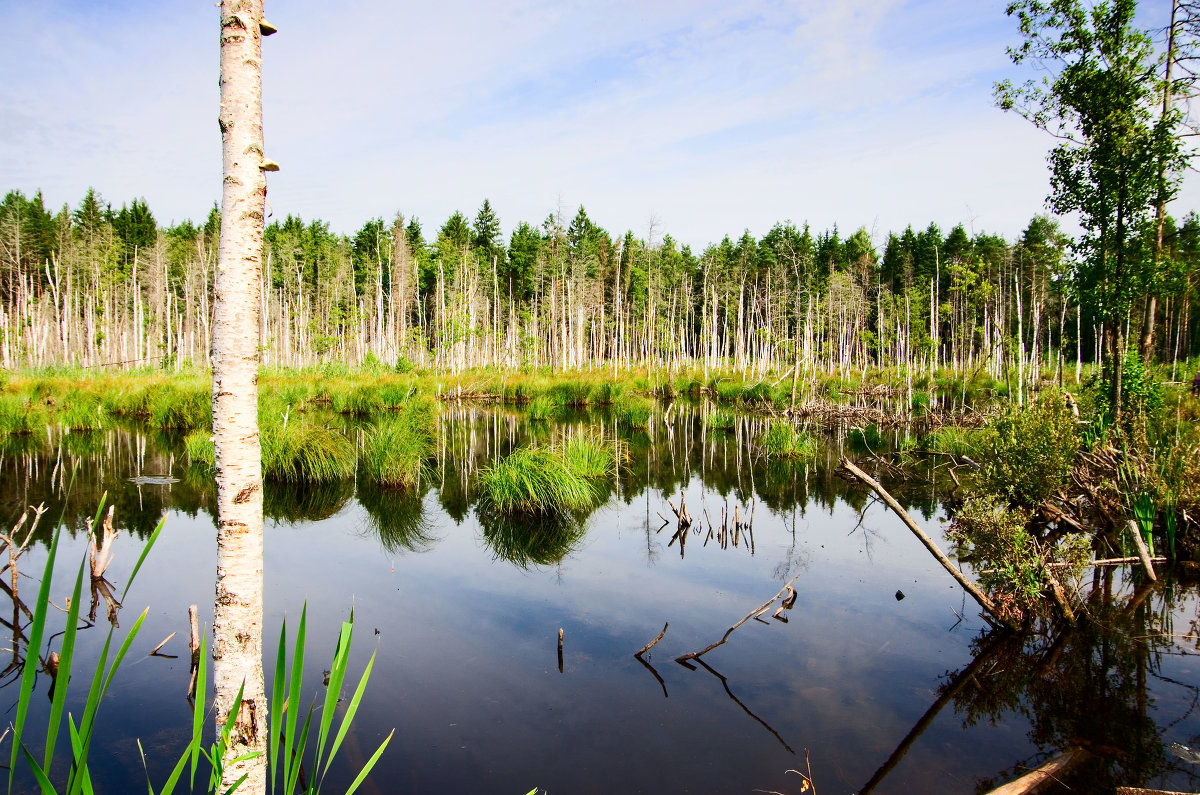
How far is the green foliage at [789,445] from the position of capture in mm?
15906

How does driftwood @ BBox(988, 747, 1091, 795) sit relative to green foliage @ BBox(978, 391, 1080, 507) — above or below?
below

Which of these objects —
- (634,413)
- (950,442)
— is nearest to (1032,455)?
(950,442)

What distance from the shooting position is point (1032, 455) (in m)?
7.21

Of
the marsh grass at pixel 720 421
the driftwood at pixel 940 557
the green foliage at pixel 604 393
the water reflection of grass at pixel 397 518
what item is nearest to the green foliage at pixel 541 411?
the green foliage at pixel 604 393

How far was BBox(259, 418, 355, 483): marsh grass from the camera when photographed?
1259cm

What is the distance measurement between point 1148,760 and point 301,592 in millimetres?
7498

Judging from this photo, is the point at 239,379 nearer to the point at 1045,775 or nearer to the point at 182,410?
the point at 1045,775

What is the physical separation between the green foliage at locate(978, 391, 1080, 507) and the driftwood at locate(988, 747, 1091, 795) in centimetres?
299

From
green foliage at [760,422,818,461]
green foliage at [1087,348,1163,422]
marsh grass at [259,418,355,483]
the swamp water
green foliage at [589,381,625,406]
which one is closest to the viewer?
the swamp water

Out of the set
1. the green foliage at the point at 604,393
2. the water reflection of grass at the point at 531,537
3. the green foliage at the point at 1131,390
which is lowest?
the water reflection of grass at the point at 531,537

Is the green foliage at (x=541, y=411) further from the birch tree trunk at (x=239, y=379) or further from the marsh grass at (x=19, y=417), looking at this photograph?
the birch tree trunk at (x=239, y=379)

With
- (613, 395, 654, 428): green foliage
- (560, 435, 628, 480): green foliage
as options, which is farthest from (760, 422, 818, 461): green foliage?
(613, 395, 654, 428): green foliage

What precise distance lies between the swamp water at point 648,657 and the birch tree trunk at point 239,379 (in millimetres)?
1568

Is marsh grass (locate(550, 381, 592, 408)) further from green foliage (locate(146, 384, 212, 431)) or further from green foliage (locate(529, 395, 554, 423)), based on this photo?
green foliage (locate(146, 384, 212, 431))
